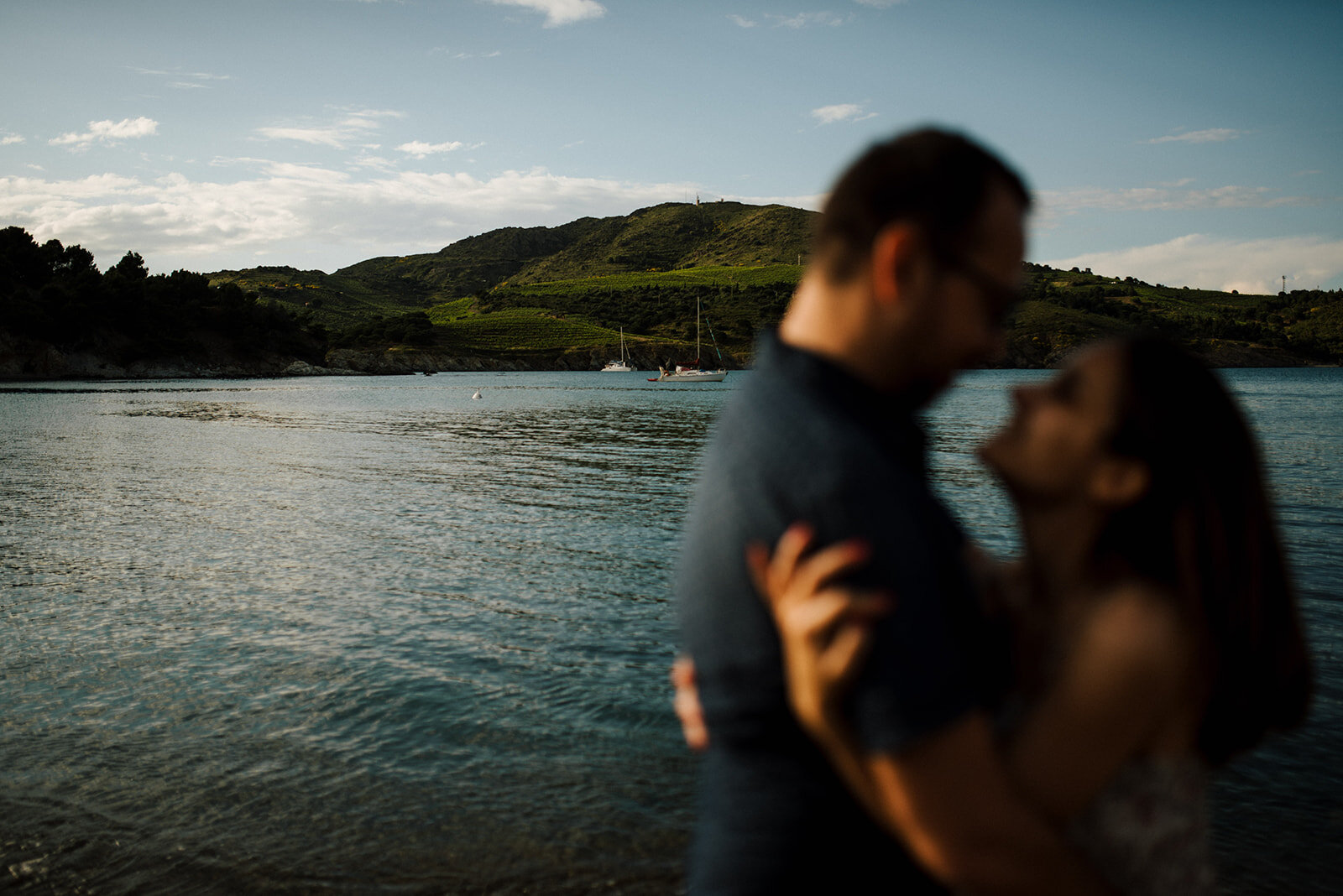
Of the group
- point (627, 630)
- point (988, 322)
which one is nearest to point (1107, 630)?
point (988, 322)

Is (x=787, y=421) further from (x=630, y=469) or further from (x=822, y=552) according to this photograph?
(x=630, y=469)

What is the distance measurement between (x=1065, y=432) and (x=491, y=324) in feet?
553

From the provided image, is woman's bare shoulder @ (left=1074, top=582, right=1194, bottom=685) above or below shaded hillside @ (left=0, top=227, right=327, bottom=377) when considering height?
below

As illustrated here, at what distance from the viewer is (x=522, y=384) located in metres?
99.8

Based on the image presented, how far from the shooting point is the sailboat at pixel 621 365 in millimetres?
139000

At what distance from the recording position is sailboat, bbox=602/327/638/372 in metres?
139

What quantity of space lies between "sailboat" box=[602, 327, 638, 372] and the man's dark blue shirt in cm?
13789

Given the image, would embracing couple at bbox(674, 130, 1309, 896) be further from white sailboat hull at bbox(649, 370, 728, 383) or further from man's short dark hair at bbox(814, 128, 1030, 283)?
white sailboat hull at bbox(649, 370, 728, 383)

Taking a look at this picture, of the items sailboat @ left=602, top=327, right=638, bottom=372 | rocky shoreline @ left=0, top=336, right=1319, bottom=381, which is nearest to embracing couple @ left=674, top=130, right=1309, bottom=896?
rocky shoreline @ left=0, top=336, right=1319, bottom=381

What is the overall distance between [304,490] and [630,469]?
8.51m

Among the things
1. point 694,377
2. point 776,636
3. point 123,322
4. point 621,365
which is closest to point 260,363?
point 123,322

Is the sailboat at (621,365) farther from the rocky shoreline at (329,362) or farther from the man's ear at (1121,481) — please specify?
the man's ear at (1121,481)

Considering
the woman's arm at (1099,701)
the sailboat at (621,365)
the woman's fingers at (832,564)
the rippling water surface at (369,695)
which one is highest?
the sailboat at (621,365)

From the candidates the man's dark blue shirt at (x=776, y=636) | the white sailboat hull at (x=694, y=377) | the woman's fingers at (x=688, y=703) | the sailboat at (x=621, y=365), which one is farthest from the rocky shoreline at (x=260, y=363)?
the man's dark blue shirt at (x=776, y=636)
